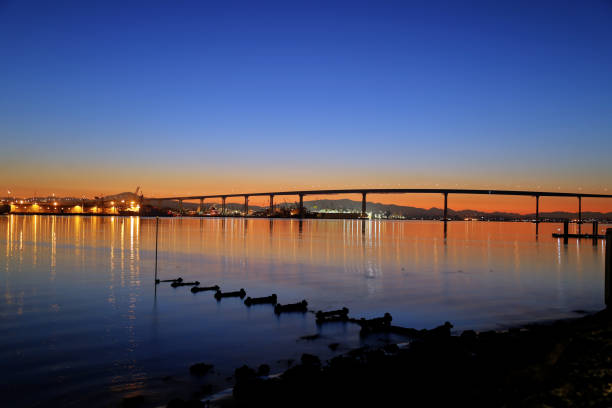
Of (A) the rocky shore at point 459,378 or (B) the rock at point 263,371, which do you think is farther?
(B) the rock at point 263,371

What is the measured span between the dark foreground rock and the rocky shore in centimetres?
1

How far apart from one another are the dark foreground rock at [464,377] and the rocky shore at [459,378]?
0.01m

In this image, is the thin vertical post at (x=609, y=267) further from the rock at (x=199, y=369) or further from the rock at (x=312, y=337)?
the rock at (x=199, y=369)

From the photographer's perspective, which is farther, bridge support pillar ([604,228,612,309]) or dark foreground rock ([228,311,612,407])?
bridge support pillar ([604,228,612,309])

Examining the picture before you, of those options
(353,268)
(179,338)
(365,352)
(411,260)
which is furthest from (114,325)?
(411,260)

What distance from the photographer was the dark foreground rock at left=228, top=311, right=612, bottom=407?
6.15 metres

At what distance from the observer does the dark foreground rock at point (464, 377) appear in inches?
242

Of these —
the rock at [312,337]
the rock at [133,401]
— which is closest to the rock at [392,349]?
the rock at [312,337]

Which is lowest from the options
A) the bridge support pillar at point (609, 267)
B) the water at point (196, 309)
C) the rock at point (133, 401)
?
the water at point (196, 309)

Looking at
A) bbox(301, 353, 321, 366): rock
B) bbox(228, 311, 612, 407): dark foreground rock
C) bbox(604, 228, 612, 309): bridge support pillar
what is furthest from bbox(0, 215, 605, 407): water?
bbox(604, 228, 612, 309): bridge support pillar

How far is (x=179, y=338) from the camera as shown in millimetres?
12938

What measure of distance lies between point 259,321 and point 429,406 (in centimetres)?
867

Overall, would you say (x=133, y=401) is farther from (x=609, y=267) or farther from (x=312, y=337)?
(x=609, y=267)

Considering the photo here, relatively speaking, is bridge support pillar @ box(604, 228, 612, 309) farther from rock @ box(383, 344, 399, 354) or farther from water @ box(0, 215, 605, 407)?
water @ box(0, 215, 605, 407)
